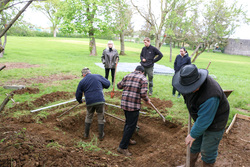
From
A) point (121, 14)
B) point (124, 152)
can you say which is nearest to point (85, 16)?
point (121, 14)

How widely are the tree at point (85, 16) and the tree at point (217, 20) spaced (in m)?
9.66

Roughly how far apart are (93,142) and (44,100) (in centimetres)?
280

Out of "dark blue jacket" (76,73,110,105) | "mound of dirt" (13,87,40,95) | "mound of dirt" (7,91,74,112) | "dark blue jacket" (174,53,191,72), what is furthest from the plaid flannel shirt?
Answer: "mound of dirt" (13,87,40,95)

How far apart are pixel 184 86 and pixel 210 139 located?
94 cm

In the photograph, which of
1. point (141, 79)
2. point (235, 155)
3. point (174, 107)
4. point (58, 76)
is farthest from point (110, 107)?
point (58, 76)

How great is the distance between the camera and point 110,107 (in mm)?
6438

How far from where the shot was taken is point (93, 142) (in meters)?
4.80

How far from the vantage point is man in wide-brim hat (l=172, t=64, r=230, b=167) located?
2498 millimetres

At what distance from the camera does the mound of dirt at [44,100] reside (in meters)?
5.89

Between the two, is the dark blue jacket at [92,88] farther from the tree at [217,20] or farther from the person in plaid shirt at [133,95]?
the tree at [217,20]

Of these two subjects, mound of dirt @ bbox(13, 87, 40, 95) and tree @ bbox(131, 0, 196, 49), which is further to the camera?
tree @ bbox(131, 0, 196, 49)

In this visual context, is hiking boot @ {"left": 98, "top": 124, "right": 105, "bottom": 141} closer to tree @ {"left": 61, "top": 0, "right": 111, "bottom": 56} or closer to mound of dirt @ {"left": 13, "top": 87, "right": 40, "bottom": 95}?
mound of dirt @ {"left": 13, "top": 87, "right": 40, "bottom": 95}

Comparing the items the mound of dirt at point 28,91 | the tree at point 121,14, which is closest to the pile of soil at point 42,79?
the mound of dirt at point 28,91

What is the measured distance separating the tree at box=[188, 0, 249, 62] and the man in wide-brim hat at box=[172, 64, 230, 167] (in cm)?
1850
